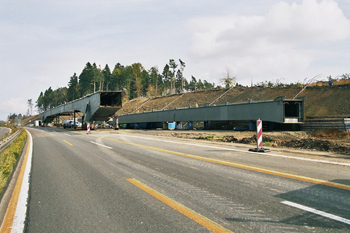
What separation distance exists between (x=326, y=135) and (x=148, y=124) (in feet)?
99.9

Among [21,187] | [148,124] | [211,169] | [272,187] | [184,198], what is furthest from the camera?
[148,124]

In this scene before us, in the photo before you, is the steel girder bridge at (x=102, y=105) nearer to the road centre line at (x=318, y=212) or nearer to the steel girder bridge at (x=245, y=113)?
the steel girder bridge at (x=245, y=113)

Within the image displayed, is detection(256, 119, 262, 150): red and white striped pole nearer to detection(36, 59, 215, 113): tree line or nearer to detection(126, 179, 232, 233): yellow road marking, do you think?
detection(126, 179, 232, 233): yellow road marking

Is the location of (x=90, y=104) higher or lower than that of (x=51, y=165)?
higher

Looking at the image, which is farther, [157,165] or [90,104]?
[90,104]

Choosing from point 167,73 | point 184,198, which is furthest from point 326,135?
point 167,73

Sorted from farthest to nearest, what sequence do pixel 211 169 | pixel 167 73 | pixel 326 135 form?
1. pixel 167 73
2. pixel 326 135
3. pixel 211 169

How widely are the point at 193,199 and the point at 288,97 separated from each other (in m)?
39.0

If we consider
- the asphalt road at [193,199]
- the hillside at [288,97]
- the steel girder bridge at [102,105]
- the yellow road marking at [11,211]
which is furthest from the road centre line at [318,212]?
the hillside at [288,97]

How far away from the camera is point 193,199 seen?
455cm

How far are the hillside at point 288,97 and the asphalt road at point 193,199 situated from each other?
29.0 meters

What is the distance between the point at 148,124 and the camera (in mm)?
45469

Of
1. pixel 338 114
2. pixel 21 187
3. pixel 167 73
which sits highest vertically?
pixel 167 73

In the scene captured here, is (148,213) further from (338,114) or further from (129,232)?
(338,114)
